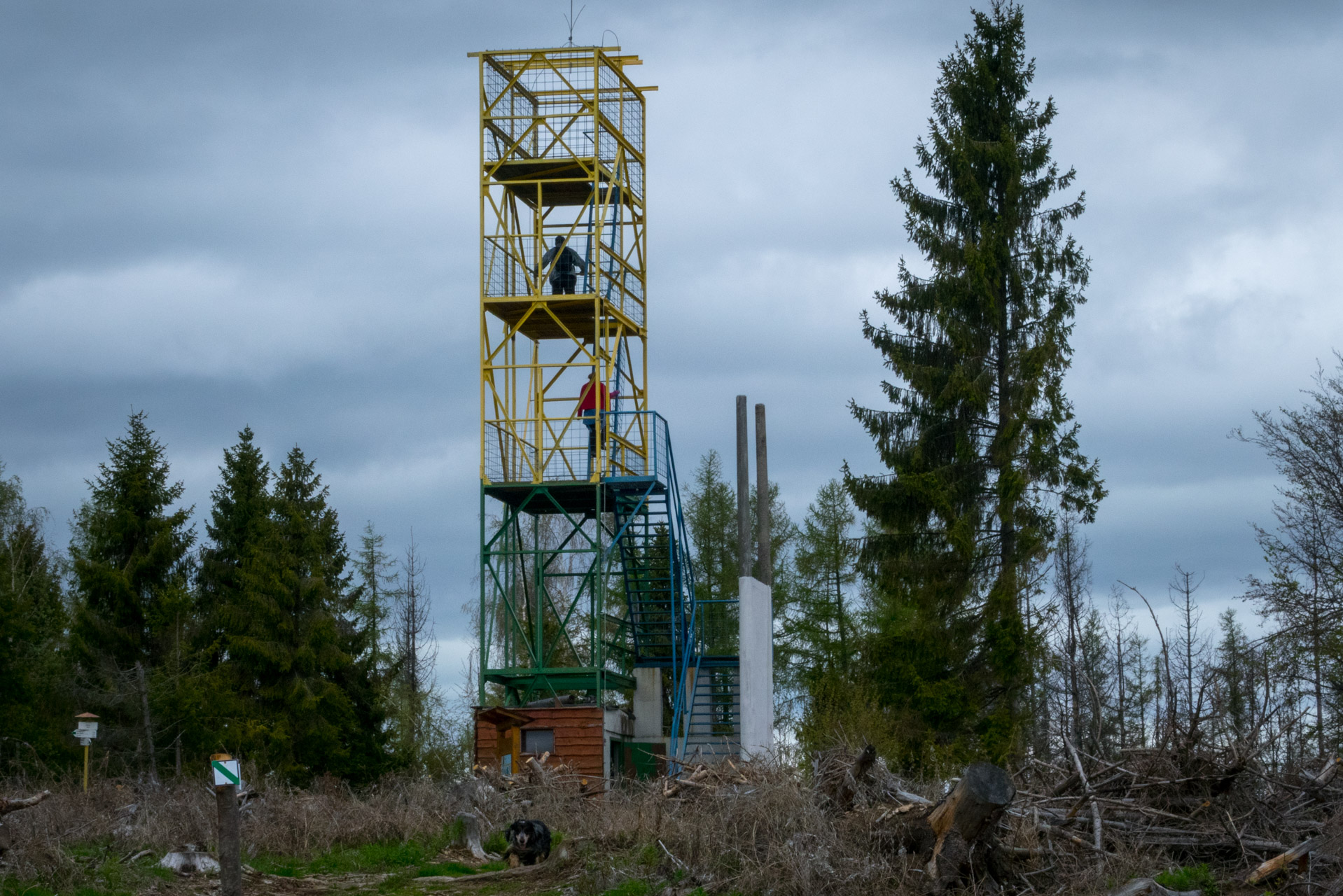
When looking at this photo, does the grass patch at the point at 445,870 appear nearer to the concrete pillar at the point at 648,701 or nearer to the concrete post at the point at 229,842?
the concrete post at the point at 229,842

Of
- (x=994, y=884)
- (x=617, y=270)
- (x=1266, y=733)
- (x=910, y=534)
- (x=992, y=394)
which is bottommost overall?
(x=994, y=884)

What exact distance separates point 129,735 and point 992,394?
2044 centimetres

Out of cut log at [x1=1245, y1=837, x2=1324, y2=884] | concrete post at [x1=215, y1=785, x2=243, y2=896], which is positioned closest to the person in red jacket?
concrete post at [x1=215, y1=785, x2=243, y2=896]

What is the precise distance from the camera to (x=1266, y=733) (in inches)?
599

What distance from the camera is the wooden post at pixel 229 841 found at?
510 inches

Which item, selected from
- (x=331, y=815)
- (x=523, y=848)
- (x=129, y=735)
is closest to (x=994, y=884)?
(x=523, y=848)

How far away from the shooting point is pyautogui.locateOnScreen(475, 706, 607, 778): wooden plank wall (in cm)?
2877

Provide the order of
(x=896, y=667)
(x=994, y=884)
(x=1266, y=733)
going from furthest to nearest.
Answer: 1. (x=896, y=667)
2. (x=1266, y=733)
3. (x=994, y=884)

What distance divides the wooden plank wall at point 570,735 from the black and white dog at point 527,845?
10.6 metres

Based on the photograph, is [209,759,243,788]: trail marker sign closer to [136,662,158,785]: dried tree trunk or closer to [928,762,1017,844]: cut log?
[928,762,1017,844]: cut log

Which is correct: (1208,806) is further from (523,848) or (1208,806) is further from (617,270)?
(617,270)

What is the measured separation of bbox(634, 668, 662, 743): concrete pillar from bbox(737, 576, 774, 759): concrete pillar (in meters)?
3.12

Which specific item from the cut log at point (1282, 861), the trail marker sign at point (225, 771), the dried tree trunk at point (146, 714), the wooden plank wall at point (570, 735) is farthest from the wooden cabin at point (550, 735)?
the cut log at point (1282, 861)

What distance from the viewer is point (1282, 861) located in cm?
1292
